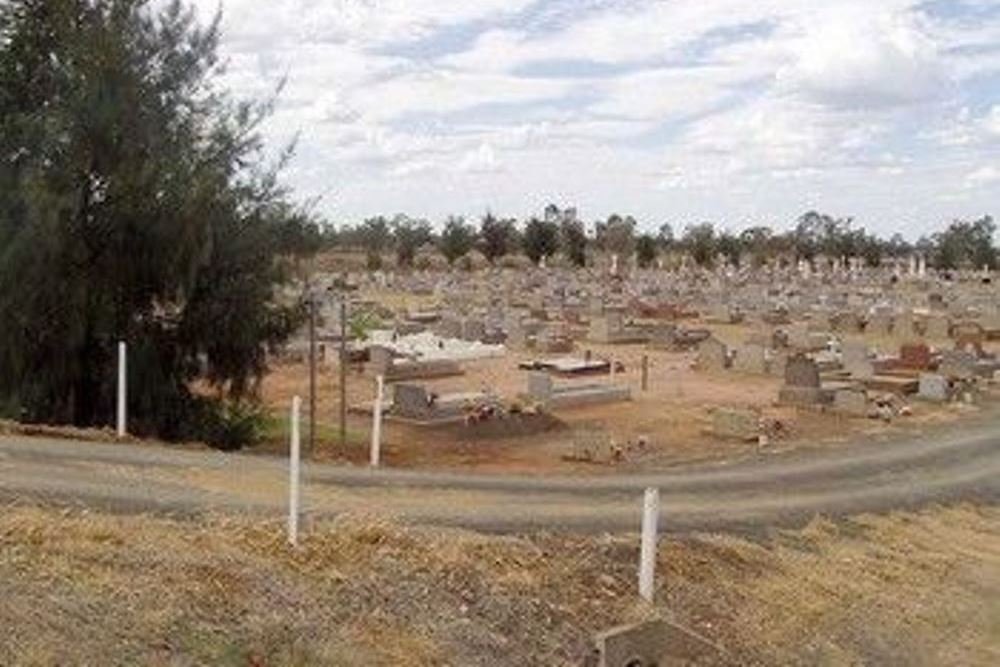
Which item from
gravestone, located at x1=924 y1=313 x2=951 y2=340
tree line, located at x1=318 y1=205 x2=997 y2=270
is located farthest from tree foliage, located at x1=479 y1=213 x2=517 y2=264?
gravestone, located at x1=924 y1=313 x2=951 y2=340

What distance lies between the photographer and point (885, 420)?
31.4 meters

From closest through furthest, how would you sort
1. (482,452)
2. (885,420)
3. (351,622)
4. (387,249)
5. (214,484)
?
(351,622), (214,484), (482,452), (885,420), (387,249)

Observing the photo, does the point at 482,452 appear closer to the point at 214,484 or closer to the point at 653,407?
the point at 653,407

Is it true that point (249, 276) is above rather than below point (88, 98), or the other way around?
below

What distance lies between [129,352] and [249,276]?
8.10 ft

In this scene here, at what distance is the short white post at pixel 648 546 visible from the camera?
10.1 meters

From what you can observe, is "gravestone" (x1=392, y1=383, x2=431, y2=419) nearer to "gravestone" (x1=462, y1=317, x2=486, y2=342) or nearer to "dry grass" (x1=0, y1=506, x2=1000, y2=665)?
"dry grass" (x1=0, y1=506, x2=1000, y2=665)

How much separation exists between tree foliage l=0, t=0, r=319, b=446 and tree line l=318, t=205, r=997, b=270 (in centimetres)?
9793

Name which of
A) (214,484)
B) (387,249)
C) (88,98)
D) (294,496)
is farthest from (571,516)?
(387,249)

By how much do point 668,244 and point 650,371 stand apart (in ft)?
374

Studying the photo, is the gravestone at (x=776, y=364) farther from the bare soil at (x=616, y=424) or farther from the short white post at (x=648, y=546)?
the short white post at (x=648, y=546)

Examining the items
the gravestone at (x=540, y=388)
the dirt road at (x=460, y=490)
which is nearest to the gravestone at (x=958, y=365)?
the gravestone at (x=540, y=388)

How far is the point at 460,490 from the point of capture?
49.3 ft

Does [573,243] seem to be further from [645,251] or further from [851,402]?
[851,402]
